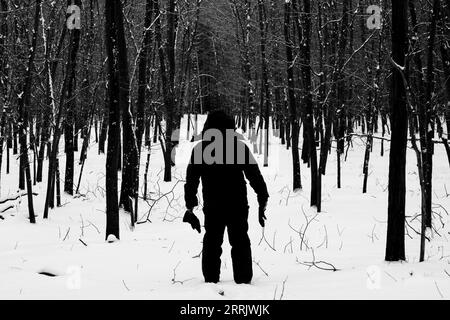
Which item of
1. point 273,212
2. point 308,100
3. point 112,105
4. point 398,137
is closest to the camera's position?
point 398,137

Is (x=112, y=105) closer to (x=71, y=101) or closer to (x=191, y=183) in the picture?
(x=191, y=183)

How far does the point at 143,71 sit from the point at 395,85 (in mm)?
8139

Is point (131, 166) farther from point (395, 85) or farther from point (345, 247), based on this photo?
point (395, 85)

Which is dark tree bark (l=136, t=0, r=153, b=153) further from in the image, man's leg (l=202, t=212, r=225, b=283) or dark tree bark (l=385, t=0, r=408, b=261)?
dark tree bark (l=385, t=0, r=408, b=261)

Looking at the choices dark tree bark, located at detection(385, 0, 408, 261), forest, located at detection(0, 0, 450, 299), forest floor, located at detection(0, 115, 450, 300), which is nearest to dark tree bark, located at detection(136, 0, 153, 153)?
forest, located at detection(0, 0, 450, 299)

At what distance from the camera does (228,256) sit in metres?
6.14

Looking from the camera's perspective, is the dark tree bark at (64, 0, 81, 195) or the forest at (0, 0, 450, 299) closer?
the forest at (0, 0, 450, 299)

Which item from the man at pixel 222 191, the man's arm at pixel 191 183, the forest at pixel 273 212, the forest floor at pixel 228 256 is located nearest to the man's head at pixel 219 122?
the man at pixel 222 191

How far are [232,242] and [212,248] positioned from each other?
0.77 ft

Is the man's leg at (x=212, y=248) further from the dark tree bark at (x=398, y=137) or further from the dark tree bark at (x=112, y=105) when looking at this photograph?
the dark tree bark at (x=112, y=105)

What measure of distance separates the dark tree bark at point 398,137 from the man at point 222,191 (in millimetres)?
1698

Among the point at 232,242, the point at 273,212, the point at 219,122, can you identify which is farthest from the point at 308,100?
the point at 232,242

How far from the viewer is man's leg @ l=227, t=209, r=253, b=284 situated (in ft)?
14.3

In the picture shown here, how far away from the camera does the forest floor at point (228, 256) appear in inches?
152
